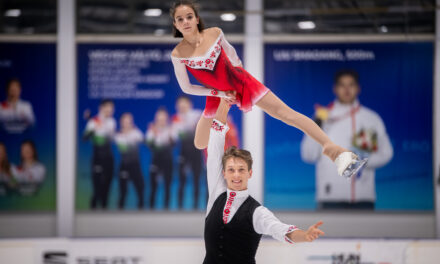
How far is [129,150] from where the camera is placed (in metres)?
9.71

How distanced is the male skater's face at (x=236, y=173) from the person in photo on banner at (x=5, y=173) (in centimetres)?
727

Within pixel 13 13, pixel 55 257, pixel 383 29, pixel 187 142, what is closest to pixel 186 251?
pixel 55 257

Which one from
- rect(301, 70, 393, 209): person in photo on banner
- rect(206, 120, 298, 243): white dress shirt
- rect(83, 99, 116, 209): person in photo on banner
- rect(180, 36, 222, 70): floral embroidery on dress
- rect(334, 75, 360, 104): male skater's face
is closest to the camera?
rect(180, 36, 222, 70): floral embroidery on dress

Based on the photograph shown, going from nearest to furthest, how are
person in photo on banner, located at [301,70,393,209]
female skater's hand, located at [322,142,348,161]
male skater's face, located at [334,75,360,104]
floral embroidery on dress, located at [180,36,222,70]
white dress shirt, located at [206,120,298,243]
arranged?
female skater's hand, located at [322,142,348,161], floral embroidery on dress, located at [180,36,222,70], white dress shirt, located at [206,120,298,243], person in photo on banner, located at [301,70,393,209], male skater's face, located at [334,75,360,104]

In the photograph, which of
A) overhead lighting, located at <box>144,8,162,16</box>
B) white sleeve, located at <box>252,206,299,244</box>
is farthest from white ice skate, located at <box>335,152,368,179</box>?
overhead lighting, located at <box>144,8,162,16</box>

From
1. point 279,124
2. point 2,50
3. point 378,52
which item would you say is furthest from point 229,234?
point 2,50

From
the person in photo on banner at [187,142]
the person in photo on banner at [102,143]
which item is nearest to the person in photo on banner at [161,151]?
the person in photo on banner at [187,142]

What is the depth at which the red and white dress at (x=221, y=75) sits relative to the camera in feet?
10.6

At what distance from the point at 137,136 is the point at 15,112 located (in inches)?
87.5

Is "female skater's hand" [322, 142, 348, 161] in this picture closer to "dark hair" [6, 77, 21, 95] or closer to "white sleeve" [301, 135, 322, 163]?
"white sleeve" [301, 135, 322, 163]

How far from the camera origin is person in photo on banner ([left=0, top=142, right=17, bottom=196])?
9719 mm

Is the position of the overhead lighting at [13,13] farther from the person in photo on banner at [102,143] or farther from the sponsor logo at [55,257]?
the sponsor logo at [55,257]

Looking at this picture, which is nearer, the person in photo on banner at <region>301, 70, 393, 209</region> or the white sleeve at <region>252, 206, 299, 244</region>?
the white sleeve at <region>252, 206, 299, 244</region>

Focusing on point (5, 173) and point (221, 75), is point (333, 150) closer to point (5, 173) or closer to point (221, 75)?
point (221, 75)
